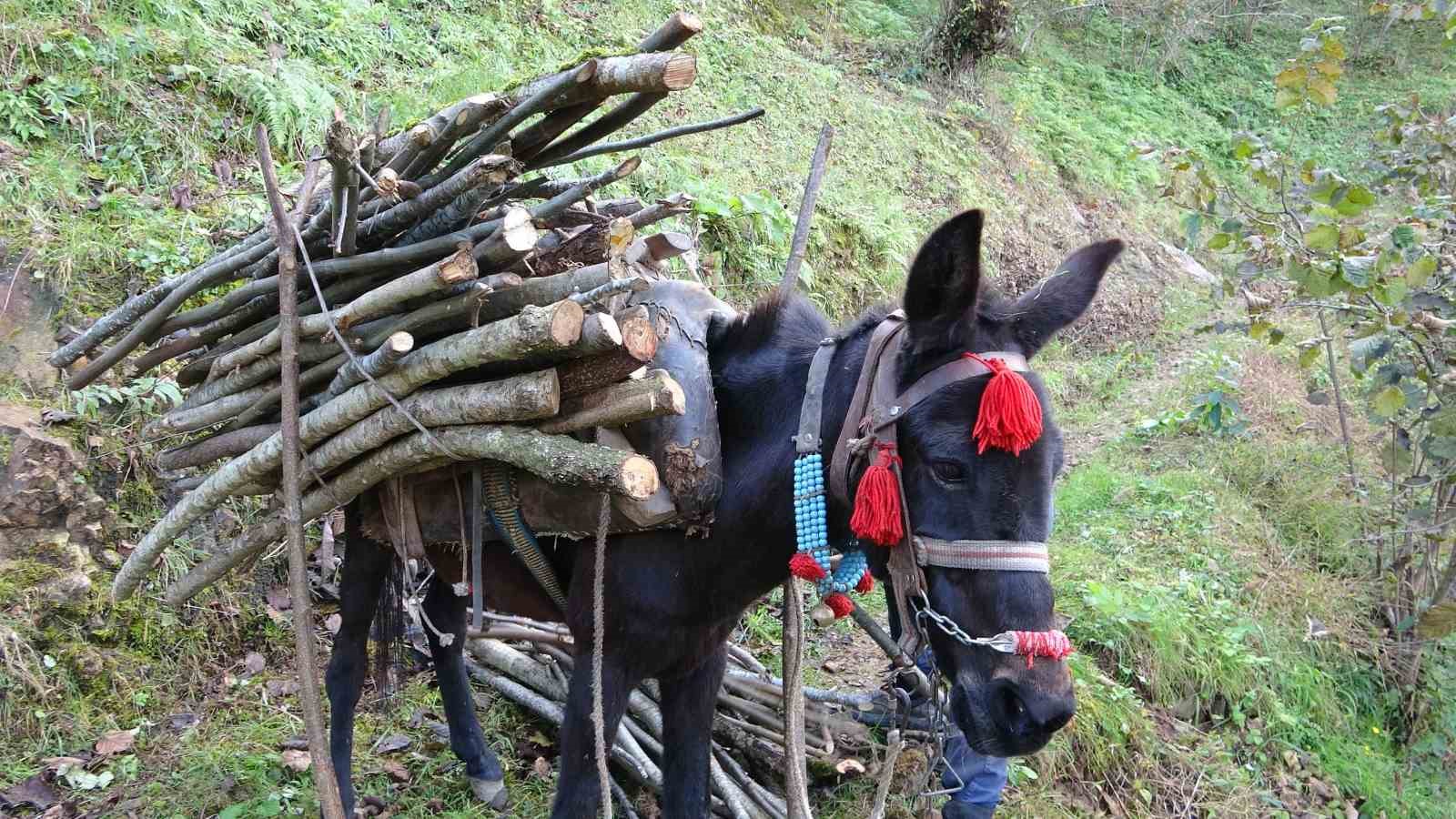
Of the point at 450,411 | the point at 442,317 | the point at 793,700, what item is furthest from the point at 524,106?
the point at 793,700

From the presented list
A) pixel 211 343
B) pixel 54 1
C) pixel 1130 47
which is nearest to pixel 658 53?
pixel 211 343

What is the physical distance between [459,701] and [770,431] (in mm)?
2293

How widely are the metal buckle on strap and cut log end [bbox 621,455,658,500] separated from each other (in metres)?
0.76

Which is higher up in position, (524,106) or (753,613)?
(524,106)

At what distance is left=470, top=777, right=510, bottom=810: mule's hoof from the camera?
4.14 m

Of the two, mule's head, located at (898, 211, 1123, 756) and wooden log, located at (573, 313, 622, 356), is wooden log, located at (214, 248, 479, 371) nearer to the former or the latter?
wooden log, located at (573, 313, 622, 356)

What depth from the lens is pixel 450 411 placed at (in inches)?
107

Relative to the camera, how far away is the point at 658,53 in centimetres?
240

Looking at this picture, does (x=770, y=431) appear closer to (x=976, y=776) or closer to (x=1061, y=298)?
(x=1061, y=298)

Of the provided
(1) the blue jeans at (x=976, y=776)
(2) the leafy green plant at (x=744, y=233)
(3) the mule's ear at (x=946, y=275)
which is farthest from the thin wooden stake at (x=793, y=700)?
(2) the leafy green plant at (x=744, y=233)

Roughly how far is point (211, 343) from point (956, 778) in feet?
11.2

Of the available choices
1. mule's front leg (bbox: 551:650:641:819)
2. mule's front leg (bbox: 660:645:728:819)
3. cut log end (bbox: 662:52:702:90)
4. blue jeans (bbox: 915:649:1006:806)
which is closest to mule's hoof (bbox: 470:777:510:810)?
mule's front leg (bbox: 660:645:728:819)

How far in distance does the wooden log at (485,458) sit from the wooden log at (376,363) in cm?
9

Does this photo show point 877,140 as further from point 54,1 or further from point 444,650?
point 444,650
